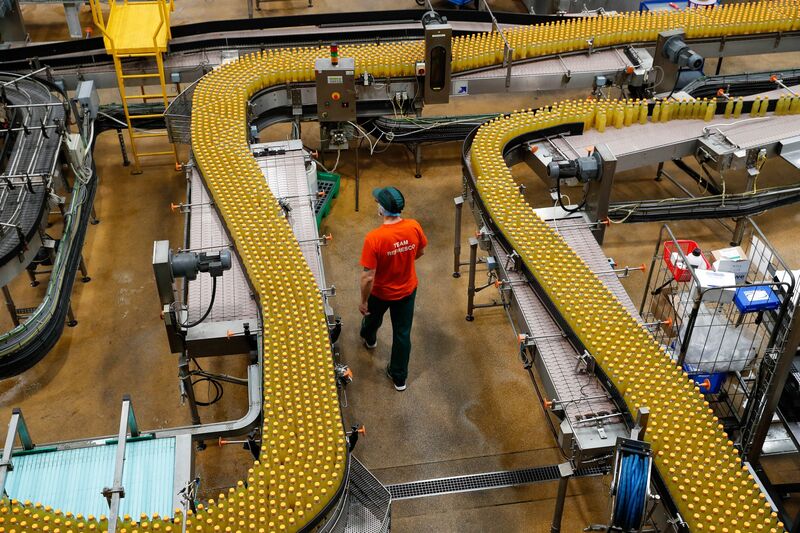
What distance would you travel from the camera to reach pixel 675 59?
8.17 m

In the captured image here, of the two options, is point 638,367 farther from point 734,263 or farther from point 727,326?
point 734,263

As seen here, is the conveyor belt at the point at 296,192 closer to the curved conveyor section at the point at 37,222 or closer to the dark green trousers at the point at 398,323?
the dark green trousers at the point at 398,323

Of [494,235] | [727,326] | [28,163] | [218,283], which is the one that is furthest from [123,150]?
[727,326]

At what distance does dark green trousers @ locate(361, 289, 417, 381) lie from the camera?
595 cm

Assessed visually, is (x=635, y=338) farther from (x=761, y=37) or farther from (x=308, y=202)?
(x=761, y=37)

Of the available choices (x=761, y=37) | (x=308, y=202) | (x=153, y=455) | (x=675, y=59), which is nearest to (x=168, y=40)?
(x=308, y=202)

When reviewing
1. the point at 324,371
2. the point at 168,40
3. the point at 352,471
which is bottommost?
the point at 352,471

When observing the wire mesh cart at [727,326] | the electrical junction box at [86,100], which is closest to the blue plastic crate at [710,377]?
the wire mesh cart at [727,326]

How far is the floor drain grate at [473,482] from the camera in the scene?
552cm

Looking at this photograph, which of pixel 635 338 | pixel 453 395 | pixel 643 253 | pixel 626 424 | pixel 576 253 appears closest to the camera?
pixel 626 424

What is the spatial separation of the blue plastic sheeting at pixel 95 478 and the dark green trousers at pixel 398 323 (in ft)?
6.79

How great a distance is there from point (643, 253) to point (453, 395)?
271 centimetres

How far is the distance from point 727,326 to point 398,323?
7.61 feet

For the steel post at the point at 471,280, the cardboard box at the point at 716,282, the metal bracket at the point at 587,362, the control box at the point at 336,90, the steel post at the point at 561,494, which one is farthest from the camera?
the control box at the point at 336,90
